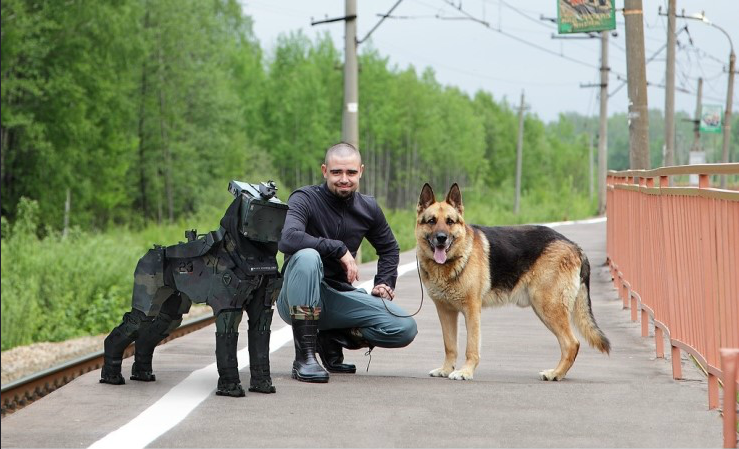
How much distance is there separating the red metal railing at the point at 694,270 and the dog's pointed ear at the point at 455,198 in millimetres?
1389

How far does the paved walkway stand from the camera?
249 inches

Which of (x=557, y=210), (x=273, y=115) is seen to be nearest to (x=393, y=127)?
(x=273, y=115)

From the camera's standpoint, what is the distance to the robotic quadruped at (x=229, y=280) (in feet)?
23.7

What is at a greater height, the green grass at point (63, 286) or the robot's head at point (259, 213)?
the robot's head at point (259, 213)

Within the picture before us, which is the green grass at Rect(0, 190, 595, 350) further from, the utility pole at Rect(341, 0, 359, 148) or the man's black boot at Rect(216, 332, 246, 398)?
the man's black boot at Rect(216, 332, 246, 398)

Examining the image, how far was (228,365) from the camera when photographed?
7.43 metres

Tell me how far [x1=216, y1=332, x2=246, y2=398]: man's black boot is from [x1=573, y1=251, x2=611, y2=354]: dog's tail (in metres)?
2.51

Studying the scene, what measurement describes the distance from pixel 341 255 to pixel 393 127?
384 feet

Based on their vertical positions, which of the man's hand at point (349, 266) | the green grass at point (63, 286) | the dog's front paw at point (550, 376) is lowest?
the green grass at point (63, 286)

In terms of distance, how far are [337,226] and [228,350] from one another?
4.85ft

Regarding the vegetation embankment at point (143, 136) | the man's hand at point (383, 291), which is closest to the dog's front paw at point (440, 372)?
the man's hand at point (383, 291)

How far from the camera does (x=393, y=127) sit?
124750 mm

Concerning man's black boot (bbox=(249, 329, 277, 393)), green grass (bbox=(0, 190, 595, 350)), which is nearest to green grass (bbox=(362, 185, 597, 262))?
green grass (bbox=(0, 190, 595, 350))

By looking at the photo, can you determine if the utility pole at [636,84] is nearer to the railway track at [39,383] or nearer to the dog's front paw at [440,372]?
the railway track at [39,383]
